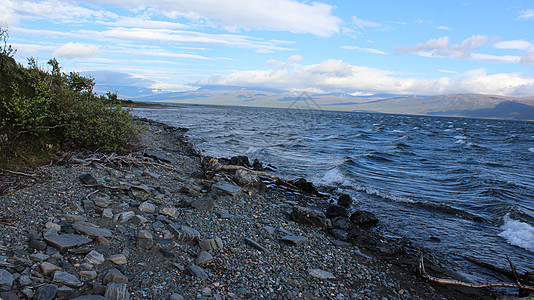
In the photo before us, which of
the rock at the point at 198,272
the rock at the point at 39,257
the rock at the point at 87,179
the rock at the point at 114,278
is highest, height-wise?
the rock at the point at 87,179

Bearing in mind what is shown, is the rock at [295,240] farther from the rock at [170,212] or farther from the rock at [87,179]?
the rock at [87,179]

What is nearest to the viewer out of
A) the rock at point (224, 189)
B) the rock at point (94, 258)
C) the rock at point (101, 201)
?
the rock at point (94, 258)

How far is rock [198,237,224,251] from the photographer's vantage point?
22.2 feet

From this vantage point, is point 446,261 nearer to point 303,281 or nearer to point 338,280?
point 338,280

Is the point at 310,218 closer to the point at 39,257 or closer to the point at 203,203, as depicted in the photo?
the point at 203,203

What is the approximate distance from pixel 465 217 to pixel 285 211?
7.13 metres

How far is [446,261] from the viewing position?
8188 mm

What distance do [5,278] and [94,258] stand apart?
1.22 m

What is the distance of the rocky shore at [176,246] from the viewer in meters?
5.07

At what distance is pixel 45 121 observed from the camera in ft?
35.6

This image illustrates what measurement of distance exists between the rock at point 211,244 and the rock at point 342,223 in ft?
13.7

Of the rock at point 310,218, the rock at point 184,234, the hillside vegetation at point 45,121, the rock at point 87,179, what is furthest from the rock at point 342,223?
the hillside vegetation at point 45,121

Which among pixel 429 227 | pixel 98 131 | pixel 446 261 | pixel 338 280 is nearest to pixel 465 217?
pixel 429 227

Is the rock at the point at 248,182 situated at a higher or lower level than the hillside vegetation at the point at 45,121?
lower
